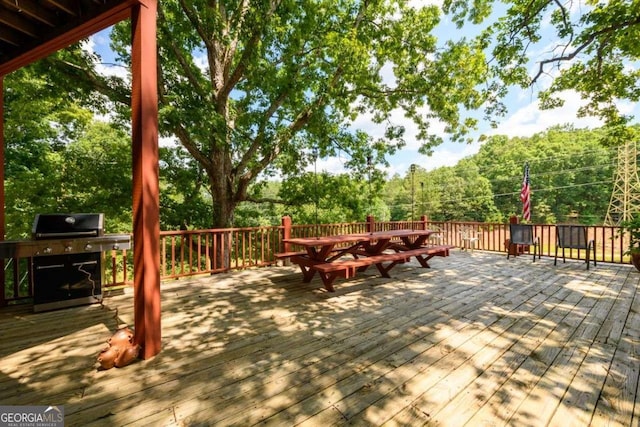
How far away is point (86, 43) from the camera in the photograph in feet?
18.2

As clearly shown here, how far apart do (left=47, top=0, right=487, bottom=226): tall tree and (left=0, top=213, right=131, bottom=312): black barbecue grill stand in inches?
116

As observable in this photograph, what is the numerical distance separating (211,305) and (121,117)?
21.2 feet

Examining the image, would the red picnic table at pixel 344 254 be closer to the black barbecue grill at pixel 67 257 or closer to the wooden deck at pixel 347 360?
the wooden deck at pixel 347 360

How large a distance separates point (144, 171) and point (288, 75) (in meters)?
5.89

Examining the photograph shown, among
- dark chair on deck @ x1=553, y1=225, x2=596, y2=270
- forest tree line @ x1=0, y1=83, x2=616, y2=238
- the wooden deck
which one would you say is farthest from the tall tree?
dark chair on deck @ x1=553, y1=225, x2=596, y2=270

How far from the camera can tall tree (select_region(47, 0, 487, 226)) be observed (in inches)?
229

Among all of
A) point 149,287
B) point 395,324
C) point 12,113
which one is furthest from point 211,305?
point 12,113

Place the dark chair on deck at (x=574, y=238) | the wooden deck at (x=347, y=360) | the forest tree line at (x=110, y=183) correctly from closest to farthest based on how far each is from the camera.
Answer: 1. the wooden deck at (x=347, y=360)
2. the dark chair on deck at (x=574, y=238)
3. the forest tree line at (x=110, y=183)

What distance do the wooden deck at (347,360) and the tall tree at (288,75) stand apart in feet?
12.3

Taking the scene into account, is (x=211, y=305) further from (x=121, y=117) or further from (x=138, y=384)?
(x=121, y=117)

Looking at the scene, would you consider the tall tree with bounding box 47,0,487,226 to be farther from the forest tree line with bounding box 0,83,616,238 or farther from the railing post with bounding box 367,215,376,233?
the railing post with bounding box 367,215,376,233

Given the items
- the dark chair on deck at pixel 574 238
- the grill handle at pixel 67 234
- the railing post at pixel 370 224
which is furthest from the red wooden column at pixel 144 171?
the dark chair on deck at pixel 574 238

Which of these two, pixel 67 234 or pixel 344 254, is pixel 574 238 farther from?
pixel 67 234

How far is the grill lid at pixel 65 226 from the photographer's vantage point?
117 inches
